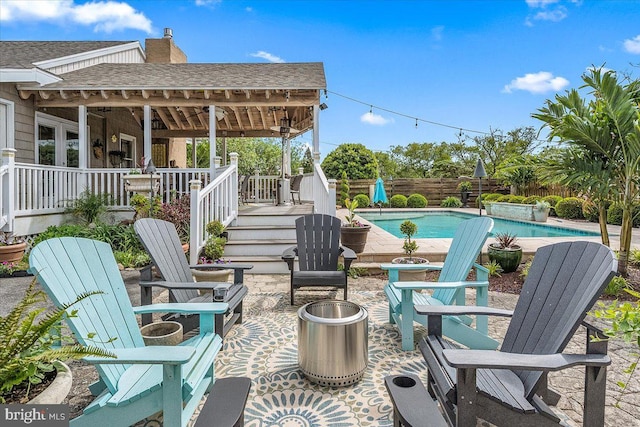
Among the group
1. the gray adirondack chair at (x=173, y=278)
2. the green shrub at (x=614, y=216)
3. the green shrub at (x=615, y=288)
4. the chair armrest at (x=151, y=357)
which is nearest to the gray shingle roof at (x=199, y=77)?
the gray adirondack chair at (x=173, y=278)

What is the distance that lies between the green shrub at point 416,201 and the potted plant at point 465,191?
76.0 inches

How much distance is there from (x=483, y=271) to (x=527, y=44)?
858 inches

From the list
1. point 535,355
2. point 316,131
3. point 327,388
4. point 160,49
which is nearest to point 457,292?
point 327,388

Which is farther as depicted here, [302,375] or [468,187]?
[468,187]

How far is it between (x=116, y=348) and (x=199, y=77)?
7.78 meters

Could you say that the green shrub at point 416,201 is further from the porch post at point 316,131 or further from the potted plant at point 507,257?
the potted plant at point 507,257

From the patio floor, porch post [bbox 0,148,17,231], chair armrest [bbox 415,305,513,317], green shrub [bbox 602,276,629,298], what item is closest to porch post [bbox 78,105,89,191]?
porch post [bbox 0,148,17,231]

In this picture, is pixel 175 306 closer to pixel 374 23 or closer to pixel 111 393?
pixel 111 393

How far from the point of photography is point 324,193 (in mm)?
6457

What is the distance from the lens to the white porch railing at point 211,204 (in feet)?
18.1

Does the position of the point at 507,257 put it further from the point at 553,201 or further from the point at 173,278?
the point at 553,201

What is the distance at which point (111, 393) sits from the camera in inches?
69.6

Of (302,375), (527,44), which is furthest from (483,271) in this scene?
(527,44)

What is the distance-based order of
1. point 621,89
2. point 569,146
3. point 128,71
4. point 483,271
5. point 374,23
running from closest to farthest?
point 483,271 < point 621,89 < point 569,146 < point 128,71 < point 374,23
